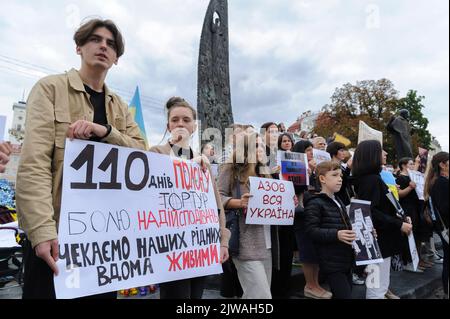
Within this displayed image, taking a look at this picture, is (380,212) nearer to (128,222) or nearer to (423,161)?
(128,222)

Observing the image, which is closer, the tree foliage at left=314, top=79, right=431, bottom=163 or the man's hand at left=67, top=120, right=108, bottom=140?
the man's hand at left=67, top=120, right=108, bottom=140

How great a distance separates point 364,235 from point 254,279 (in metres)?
1.11

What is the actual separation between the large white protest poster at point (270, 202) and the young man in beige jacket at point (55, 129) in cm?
122

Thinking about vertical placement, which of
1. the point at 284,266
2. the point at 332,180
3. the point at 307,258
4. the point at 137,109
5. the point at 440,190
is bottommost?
the point at 284,266

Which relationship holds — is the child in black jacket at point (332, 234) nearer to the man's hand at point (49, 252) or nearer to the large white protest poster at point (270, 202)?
the large white protest poster at point (270, 202)

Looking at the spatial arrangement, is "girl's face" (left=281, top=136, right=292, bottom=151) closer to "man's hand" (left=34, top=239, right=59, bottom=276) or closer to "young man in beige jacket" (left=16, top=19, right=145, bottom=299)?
"young man in beige jacket" (left=16, top=19, right=145, bottom=299)

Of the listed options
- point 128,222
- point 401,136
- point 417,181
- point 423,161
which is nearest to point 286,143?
point 417,181

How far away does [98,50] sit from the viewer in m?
1.86

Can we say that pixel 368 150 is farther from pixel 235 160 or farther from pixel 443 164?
pixel 235 160

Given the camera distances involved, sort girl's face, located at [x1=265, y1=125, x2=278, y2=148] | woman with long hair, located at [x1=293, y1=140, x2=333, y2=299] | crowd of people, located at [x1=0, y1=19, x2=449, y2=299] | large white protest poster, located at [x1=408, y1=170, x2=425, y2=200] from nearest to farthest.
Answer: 1. crowd of people, located at [x1=0, y1=19, x2=449, y2=299]
2. woman with long hair, located at [x1=293, y1=140, x2=333, y2=299]
3. girl's face, located at [x1=265, y1=125, x2=278, y2=148]
4. large white protest poster, located at [x1=408, y1=170, x2=425, y2=200]

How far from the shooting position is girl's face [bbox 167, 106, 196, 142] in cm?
234

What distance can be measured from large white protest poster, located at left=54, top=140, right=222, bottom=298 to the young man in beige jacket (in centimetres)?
7

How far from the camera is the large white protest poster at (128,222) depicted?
5.22 ft

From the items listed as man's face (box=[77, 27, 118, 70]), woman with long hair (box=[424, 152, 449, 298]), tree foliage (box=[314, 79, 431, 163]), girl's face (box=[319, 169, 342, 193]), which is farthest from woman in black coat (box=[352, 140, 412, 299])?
tree foliage (box=[314, 79, 431, 163])
